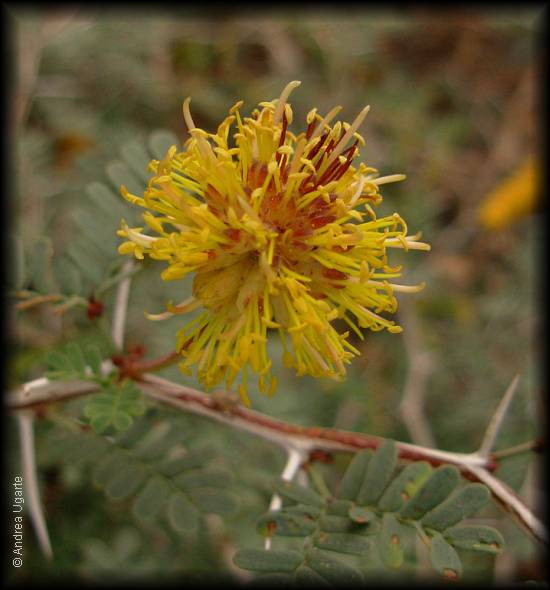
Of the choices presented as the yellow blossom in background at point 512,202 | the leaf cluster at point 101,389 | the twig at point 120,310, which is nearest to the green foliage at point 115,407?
the leaf cluster at point 101,389

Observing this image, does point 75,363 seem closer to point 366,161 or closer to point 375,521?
point 375,521

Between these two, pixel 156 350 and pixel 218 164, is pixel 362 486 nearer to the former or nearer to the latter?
pixel 218 164

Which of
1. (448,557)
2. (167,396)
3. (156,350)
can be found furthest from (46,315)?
(448,557)

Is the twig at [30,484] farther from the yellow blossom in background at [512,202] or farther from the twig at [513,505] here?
the yellow blossom in background at [512,202]

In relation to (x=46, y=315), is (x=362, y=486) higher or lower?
lower

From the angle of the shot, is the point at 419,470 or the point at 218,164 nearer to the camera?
the point at 218,164

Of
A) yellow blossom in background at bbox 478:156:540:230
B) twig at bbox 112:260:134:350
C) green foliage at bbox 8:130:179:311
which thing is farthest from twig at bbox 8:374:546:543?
yellow blossom in background at bbox 478:156:540:230

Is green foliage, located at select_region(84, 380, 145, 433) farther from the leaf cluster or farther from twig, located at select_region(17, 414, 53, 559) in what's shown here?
twig, located at select_region(17, 414, 53, 559)

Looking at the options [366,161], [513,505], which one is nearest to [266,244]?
[513,505]
